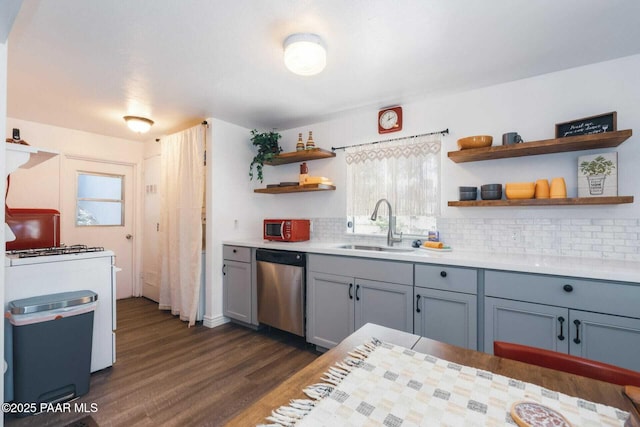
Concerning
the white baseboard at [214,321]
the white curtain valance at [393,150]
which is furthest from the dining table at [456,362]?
the white baseboard at [214,321]

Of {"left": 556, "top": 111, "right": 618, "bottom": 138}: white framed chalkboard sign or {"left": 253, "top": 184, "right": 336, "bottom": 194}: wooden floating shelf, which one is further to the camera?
{"left": 253, "top": 184, "right": 336, "bottom": 194}: wooden floating shelf

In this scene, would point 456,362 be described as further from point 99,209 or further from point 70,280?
point 99,209

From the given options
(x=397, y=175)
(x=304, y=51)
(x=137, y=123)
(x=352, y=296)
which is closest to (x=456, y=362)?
(x=352, y=296)

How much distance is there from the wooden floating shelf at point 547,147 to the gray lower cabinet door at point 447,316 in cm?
110

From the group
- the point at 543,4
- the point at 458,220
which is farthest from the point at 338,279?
the point at 543,4

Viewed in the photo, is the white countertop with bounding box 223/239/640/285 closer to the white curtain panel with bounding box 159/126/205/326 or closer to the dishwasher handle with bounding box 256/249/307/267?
the dishwasher handle with bounding box 256/249/307/267

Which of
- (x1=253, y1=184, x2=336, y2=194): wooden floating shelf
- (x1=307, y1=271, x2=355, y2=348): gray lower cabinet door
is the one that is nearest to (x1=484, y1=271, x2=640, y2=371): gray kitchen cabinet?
(x1=307, y1=271, x2=355, y2=348): gray lower cabinet door

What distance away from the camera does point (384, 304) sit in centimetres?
233

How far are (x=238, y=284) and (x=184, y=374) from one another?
3.58 feet

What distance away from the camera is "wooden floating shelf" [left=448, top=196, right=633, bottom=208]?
76.0 inches

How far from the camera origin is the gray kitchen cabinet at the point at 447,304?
1.96 metres

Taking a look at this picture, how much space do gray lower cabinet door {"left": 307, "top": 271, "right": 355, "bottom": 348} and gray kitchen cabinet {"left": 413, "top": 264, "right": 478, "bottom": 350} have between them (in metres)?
0.57

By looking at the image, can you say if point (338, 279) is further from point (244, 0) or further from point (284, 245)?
point (244, 0)

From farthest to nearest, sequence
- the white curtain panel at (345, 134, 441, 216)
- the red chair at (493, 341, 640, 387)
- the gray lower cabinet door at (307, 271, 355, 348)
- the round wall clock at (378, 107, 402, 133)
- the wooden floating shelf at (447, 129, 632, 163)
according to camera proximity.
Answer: the round wall clock at (378, 107, 402, 133)
the white curtain panel at (345, 134, 441, 216)
the gray lower cabinet door at (307, 271, 355, 348)
the wooden floating shelf at (447, 129, 632, 163)
the red chair at (493, 341, 640, 387)
